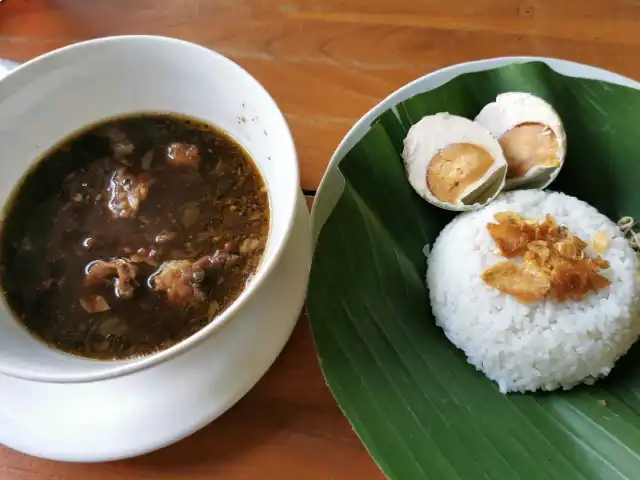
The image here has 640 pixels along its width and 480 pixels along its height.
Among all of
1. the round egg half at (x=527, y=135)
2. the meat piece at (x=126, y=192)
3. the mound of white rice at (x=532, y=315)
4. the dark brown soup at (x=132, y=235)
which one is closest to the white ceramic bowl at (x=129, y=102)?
the dark brown soup at (x=132, y=235)

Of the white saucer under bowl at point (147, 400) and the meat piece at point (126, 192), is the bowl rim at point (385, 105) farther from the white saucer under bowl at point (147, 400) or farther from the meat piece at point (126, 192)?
the meat piece at point (126, 192)

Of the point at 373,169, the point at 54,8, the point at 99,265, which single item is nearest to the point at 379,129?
the point at 373,169

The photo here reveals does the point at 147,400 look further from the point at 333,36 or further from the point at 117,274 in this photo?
the point at 333,36

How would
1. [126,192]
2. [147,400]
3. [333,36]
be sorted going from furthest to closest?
[333,36] → [126,192] → [147,400]

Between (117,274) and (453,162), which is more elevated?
(453,162)

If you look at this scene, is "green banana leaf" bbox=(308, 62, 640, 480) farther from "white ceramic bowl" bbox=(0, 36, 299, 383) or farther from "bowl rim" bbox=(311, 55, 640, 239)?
"white ceramic bowl" bbox=(0, 36, 299, 383)

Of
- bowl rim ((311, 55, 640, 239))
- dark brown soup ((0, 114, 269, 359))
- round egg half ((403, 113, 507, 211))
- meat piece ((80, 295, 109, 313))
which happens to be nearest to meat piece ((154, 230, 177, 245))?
dark brown soup ((0, 114, 269, 359))

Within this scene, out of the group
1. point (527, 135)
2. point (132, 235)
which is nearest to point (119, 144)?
point (132, 235)
